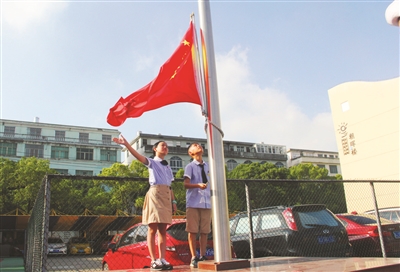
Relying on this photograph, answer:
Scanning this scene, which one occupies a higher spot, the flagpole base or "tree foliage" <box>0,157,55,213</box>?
"tree foliage" <box>0,157,55,213</box>

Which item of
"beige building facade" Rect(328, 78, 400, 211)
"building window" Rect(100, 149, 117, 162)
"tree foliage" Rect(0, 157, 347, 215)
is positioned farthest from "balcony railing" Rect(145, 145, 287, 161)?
"beige building facade" Rect(328, 78, 400, 211)

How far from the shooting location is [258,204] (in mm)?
32562

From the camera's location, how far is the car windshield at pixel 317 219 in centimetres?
656

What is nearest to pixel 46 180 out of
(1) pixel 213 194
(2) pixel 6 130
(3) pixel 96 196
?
(1) pixel 213 194

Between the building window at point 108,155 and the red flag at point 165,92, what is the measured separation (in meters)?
45.5

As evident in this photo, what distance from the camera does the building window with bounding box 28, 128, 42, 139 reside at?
4590 centimetres

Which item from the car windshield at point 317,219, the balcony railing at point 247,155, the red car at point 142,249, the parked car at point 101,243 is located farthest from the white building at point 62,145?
the car windshield at point 317,219

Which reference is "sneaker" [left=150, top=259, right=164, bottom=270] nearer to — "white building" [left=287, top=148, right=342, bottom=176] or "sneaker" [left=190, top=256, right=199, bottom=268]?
"sneaker" [left=190, top=256, right=199, bottom=268]

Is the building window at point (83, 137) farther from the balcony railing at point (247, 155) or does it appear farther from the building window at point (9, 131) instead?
the balcony railing at point (247, 155)

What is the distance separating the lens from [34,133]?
4634 cm

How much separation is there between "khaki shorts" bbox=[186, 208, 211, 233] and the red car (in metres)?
0.85

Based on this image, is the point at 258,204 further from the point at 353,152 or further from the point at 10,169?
the point at 10,169

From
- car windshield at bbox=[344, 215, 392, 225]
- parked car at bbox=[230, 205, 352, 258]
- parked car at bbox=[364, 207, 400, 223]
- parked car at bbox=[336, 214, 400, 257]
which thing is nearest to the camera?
parked car at bbox=[230, 205, 352, 258]

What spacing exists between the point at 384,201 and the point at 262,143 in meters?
40.2
